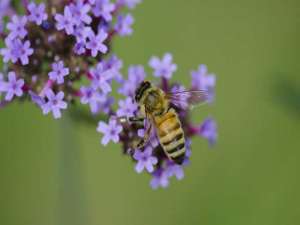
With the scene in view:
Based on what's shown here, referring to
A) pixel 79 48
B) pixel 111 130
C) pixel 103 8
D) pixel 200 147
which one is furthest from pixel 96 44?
pixel 200 147

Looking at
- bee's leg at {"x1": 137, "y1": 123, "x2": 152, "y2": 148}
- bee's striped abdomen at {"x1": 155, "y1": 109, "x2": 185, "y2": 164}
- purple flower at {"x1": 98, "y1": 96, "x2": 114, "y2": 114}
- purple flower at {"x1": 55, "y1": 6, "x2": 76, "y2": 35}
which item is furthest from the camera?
purple flower at {"x1": 98, "y1": 96, "x2": 114, "y2": 114}

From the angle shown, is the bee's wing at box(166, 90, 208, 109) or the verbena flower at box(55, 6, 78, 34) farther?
the bee's wing at box(166, 90, 208, 109)

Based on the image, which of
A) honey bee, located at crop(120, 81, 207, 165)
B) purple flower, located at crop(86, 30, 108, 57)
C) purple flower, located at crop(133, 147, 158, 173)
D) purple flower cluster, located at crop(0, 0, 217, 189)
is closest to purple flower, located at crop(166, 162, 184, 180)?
purple flower cluster, located at crop(0, 0, 217, 189)

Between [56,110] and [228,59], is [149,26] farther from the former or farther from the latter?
[56,110]

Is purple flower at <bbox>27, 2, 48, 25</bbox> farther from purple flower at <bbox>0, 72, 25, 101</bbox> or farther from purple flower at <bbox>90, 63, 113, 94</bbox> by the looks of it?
purple flower at <bbox>90, 63, 113, 94</bbox>

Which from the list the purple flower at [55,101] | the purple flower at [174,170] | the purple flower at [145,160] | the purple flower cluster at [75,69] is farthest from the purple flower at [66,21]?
the purple flower at [174,170]

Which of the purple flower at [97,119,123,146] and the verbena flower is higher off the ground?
the verbena flower

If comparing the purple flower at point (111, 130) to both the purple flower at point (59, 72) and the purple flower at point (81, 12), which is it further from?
the purple flower at point (81, 12)

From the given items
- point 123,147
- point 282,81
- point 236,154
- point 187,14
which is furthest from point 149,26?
A: point 123,147
